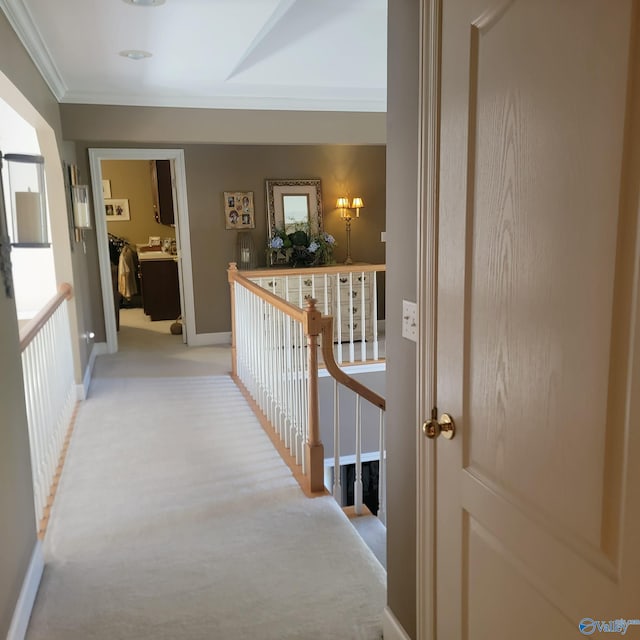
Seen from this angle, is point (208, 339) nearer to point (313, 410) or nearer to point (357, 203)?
point (357, 203)

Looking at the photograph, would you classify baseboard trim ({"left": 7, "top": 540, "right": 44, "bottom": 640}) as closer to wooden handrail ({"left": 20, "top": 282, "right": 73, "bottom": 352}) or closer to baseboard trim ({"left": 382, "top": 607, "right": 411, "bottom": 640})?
wooden handrail ({"left": 20, "top": 282, "right": 73, "bottom": 352})

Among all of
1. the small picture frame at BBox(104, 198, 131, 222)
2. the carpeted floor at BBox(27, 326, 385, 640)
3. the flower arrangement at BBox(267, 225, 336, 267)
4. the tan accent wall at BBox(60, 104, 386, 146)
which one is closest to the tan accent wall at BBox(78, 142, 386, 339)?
the flower arrangement at BBox(267, 225, 336, 267)

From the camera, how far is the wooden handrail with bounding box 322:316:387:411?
3.01 meters

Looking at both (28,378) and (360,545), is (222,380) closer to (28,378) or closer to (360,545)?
(28,378)

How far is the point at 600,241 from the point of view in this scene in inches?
35.0

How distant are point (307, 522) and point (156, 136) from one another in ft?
11.2

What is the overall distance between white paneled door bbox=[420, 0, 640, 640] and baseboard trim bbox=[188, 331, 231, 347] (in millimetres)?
5467

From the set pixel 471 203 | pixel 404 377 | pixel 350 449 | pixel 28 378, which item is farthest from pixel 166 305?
Result: pixel 471 203

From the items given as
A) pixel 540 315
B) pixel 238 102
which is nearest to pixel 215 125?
pixel 238 102

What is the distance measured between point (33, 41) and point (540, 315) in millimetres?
3335

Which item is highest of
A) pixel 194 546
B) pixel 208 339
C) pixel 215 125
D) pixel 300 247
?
pixel 215 125

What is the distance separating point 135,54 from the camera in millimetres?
3580

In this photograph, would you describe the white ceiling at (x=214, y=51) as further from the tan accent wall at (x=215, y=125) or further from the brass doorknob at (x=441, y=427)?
the brass doorknob at (x=441, y=427)

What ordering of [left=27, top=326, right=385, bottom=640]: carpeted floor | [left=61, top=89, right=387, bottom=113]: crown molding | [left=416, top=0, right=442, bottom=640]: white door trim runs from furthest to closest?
[left=61, top=89, right=387, bottom=113]: crown molding < [left=27, top=326, right=385, bottom=640]: carpeted floor < [left=416, top=0, right=442, bottom=640]: white door trim
